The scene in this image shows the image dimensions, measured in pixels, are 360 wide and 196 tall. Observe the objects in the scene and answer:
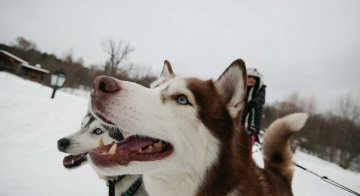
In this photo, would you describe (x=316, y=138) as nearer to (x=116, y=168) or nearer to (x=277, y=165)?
(x=277, y=165)

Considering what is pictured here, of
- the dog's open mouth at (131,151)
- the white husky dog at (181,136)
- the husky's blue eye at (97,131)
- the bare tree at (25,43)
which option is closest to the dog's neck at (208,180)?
the white husky dog at (181,136)

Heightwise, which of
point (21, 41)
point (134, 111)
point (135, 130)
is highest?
point (134, 111)

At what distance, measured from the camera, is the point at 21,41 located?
55531 millimetres

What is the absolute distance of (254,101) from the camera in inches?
151

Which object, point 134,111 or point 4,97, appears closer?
point 134,111

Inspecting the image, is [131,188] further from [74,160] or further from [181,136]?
[181,136]

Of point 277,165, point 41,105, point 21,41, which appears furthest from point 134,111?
point 21,41

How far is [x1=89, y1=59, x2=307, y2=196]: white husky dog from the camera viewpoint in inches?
48.9

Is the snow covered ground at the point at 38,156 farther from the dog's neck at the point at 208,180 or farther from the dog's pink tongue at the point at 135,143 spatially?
the dog's pink tongue at the point at 135,143

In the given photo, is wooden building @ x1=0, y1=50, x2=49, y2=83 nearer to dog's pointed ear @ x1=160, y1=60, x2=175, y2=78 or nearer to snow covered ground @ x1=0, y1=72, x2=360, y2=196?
snow covered ground @ x1=0, y1=72, x2=360, y2=196

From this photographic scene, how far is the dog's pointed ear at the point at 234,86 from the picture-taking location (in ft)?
5.47

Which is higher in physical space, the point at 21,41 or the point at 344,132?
the point at 344,132

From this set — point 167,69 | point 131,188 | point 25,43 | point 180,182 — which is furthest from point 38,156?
point 25,43

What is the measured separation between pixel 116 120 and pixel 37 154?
425 centimetres
